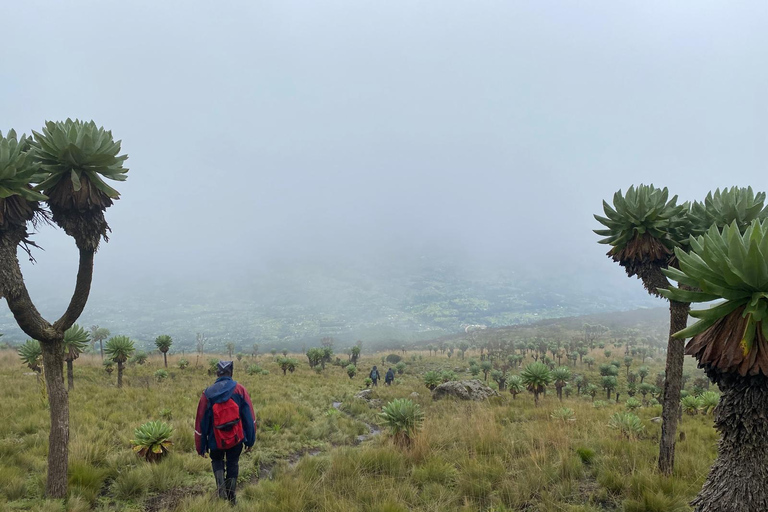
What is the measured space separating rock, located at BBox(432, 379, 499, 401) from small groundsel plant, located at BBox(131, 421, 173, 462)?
12670 millimetres

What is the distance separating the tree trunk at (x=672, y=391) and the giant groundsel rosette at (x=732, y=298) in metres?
2.30

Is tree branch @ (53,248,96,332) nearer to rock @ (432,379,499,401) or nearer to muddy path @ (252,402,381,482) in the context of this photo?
muddy path @ (252,402,381,482)

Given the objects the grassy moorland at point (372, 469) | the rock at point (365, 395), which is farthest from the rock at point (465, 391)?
the grassy moorland at point (372, 469)

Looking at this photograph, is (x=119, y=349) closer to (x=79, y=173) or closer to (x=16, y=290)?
(x=16, y=290)

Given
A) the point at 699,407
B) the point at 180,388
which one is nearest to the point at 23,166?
the point at 180,388

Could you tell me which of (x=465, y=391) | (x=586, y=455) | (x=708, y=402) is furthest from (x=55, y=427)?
(x=708, y=402)

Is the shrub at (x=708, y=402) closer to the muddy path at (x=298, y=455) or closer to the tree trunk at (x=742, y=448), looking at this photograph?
the muddy path at (x=298, y=455)

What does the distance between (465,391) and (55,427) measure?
1524 centimetres

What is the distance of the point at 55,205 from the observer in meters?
5.55

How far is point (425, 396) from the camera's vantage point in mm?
18359

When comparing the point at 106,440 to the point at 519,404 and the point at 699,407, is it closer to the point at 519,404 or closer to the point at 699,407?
the point at 519,404

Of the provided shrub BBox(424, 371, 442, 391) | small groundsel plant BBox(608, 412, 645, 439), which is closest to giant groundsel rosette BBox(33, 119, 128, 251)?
small groundsel plant BBox(608, 412, 645, 439)

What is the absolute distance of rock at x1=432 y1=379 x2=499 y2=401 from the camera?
16.8m

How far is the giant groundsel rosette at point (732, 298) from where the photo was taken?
280 cm
